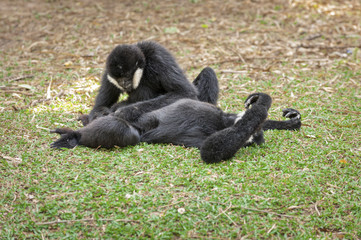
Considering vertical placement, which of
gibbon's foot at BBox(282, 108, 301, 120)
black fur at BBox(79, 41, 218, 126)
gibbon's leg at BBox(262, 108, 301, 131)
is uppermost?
black fur at BBox(79, 41, 218, 126)

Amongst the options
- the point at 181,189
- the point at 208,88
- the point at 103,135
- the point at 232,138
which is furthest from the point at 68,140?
the point at 208,88

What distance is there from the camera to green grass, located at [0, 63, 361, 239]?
3.76 meters

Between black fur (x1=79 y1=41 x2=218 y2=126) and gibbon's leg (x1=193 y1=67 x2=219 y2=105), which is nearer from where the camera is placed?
black fur (x1=79 y1=41 x2=218 y2=126)

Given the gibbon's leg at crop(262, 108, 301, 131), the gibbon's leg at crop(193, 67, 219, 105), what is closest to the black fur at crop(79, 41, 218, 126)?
the gibbon's leg at crop(193, 67, 219, 105)

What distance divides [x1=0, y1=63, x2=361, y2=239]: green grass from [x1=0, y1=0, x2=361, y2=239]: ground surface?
2 centimetres

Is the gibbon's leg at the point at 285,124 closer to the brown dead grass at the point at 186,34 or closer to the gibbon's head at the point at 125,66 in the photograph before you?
the gibbon's head at the point at 125,66

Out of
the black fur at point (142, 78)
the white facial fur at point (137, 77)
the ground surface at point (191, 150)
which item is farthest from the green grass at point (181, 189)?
the white facial fur at point (137, 77)

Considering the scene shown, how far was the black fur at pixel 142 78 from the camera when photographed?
6.08 m

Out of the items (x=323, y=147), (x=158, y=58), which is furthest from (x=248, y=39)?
(x=323, y=147)

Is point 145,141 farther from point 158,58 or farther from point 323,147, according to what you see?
point 323,147

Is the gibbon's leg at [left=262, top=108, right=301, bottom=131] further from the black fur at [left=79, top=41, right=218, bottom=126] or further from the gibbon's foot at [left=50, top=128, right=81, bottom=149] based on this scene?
the gibbon's foot at [left=50, top=128, right=81, bottom=149]

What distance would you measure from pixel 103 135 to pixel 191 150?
1.35 meters

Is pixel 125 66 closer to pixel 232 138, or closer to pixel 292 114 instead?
pixel 232 138

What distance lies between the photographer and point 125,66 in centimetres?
603
